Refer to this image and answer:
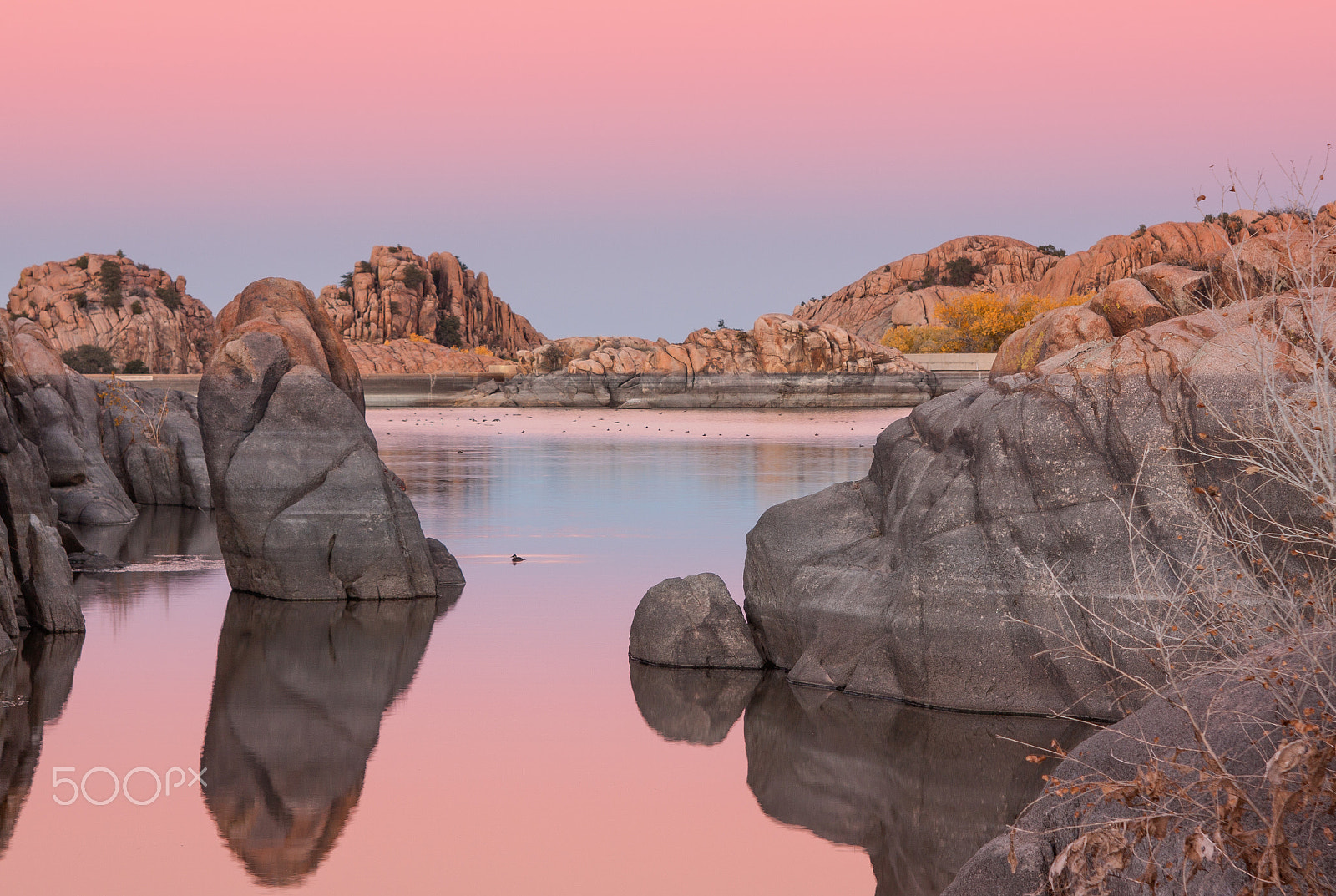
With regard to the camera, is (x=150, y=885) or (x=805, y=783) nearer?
(x=150, y=885)

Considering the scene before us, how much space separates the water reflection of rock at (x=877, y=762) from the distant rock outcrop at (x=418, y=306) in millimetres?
135042

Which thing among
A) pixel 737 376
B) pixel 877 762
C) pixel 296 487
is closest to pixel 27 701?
pixel 296 487

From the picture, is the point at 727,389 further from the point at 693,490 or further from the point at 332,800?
the point at 332,800

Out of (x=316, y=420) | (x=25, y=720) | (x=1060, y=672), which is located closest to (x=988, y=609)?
(x=1060, y=672)

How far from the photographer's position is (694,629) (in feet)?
36.8

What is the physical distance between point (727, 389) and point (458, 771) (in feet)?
256

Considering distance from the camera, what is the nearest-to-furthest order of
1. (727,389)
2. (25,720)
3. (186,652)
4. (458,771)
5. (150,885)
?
1. (150,885)
2. (458,771)
3. (25,720)
4. (186,652)
5. (727,389)

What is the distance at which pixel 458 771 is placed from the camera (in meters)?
8.33

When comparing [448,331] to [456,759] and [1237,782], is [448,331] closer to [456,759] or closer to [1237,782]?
[456,759]

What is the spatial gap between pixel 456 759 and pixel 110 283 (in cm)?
14510

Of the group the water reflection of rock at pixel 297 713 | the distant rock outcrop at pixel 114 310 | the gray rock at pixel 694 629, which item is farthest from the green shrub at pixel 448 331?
the gray rock at pixel 694 629

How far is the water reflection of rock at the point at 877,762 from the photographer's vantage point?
721 centimetres
